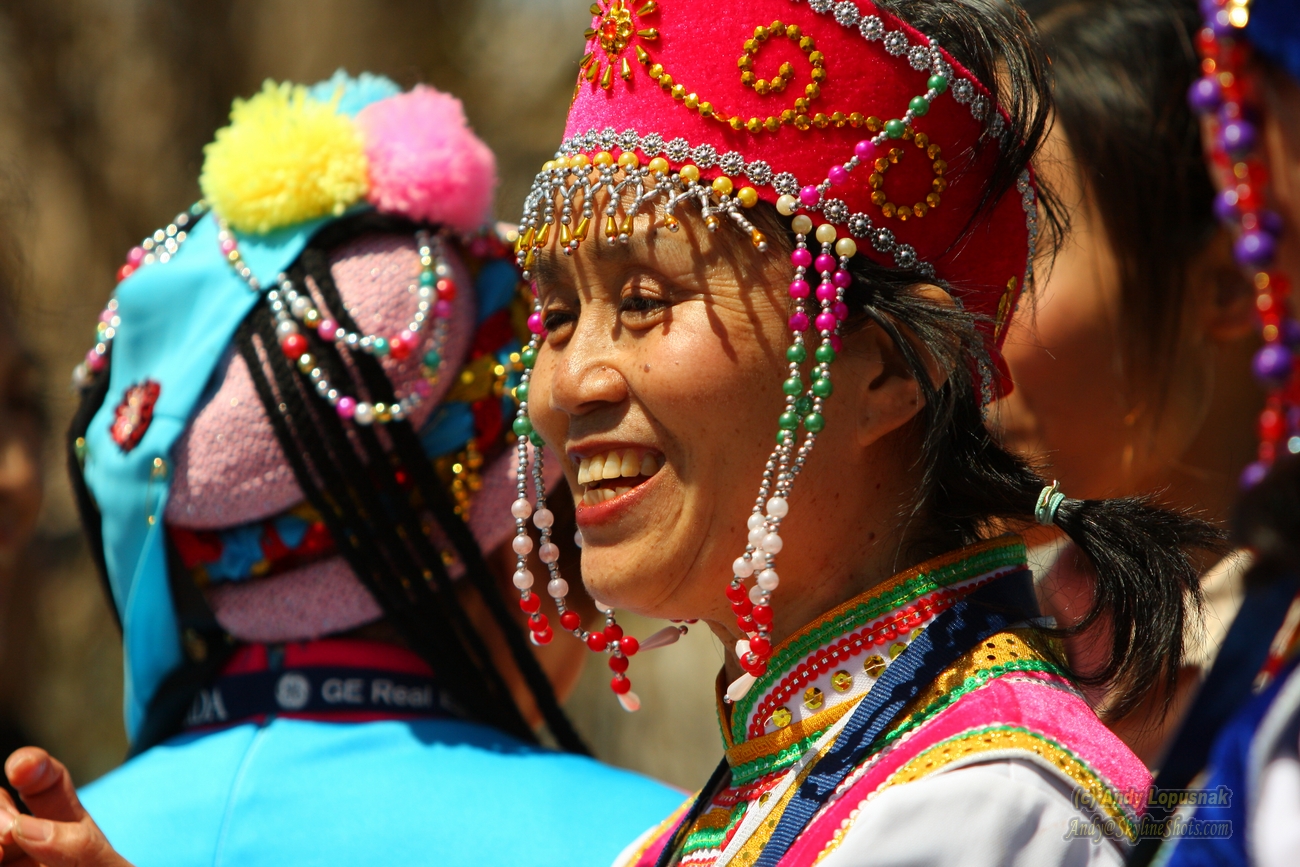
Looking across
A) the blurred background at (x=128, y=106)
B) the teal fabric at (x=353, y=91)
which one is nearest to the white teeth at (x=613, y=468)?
the teal fabric at (x=353, y=91)

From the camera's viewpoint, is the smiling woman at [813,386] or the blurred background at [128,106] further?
the blurred background at [128,106]

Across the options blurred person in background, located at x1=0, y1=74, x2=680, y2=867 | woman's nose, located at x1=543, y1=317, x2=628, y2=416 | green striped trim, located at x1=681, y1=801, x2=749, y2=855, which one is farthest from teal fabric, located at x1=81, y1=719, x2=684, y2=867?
woman's nose, located at x1=543, y1=317, x2=628, y2=416

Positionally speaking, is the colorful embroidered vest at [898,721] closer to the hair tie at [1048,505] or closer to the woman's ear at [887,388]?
the hair tie at [1048,505]

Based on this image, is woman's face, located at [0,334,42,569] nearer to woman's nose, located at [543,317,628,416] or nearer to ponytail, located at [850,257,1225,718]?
woman's nose, located at [543,317,628,416]

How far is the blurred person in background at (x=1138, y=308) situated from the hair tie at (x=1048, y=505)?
845 mm

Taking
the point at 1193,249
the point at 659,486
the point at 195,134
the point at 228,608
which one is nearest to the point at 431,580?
the point at 228,608

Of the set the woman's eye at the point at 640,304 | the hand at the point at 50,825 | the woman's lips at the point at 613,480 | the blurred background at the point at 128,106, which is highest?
the blurred background at the point at 128,106

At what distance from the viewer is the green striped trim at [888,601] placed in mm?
1777

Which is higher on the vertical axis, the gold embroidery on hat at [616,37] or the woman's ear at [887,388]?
the gold embroidery on hat at [616,37]

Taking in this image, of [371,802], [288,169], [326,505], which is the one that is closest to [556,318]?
[326,505]

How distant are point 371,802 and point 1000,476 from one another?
131 cm

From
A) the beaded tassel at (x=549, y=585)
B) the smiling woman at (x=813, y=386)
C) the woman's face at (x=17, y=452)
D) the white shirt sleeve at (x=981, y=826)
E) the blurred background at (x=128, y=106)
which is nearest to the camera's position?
the white shirt sleeve at (x=981, y=826)

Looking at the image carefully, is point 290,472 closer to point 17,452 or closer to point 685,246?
point 17,452

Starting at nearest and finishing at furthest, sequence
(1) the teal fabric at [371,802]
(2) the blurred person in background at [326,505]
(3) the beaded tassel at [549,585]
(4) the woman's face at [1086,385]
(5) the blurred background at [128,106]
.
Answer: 1. (3) the beaded tassel at [549,585]
2. (1) the teal fabric at [371,802]
3. (2) the blurred person in background at [326,505]
4. (4) the woman's face at [1086,385]
5. (5) the blurred background at [128,106]
